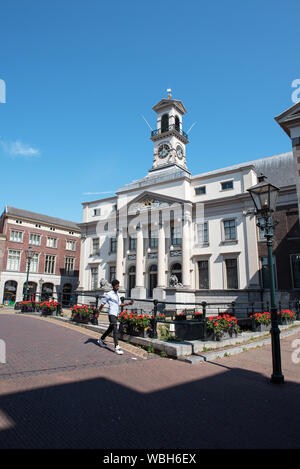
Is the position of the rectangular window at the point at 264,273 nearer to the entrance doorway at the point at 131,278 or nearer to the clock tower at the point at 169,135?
the entrance doorway at the point at 131,278

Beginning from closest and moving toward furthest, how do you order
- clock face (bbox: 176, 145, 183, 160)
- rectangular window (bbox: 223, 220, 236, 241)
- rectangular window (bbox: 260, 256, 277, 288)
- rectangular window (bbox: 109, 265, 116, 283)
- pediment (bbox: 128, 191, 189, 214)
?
rectangular window (bbox: 260, 256, 277, 288), rectangular window (bbox: 223, 220, 236, 241), pediment (bbox: 128, 191, 189, 214), rectangular window (bbox: 109, 265, 116, 283), clock face (bbox: 176, 145, 183, 160)

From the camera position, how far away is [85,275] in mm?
40625

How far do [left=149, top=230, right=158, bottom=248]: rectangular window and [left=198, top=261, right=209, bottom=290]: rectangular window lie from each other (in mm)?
5744

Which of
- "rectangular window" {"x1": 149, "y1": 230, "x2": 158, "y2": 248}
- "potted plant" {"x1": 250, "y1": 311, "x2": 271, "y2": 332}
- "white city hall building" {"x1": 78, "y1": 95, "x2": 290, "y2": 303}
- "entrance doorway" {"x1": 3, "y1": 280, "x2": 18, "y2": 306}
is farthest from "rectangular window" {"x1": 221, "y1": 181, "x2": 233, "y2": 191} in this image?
"entrance doorway" {"x1": 3, "y1": 280, "x2": 18, "y2": 306}

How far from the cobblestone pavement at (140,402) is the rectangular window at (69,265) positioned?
45.2m

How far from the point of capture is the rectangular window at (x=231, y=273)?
2994 cm

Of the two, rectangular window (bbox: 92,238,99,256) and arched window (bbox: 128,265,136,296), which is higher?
rectangular window (bbox: 92,238,99,256)

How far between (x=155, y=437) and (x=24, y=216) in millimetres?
47695

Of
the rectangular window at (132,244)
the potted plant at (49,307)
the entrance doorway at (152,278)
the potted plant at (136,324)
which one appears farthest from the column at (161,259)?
the potted plant at (136,324)

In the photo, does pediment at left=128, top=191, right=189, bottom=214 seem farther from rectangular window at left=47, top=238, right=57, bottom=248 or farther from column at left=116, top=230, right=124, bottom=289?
rectangular window at left=47, top=238, right=57, bottom=248

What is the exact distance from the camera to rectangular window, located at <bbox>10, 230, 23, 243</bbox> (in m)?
45.3

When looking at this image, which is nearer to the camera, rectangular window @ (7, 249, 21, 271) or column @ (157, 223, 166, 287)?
column @ (157, 223, 166, 287)
